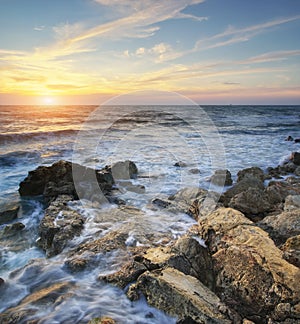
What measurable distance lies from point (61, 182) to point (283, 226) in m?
5.87

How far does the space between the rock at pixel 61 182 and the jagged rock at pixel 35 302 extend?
11.8 ft

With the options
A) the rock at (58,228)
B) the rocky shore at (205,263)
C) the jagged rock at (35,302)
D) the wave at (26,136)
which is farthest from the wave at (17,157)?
the jagged rock at (35,302)

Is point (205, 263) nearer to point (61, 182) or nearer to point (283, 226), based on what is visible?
point (283, 226)

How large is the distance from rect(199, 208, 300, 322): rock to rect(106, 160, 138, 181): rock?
19.1 ft

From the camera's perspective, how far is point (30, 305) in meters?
3.29

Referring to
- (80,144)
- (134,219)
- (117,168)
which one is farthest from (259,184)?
(80,144)

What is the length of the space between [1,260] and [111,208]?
267 centimetres

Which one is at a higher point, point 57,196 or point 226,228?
point 226,228

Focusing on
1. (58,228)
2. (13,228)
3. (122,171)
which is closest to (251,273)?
(58,228)

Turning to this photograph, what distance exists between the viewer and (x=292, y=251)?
124 inches

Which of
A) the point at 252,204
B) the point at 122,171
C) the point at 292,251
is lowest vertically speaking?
the point at 122,171

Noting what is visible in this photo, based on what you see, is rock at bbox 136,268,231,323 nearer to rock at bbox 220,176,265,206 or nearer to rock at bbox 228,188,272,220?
rock at bbox 228,188,272,220

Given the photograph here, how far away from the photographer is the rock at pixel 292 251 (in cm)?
305

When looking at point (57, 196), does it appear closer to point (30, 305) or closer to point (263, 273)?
point (30, 305)
